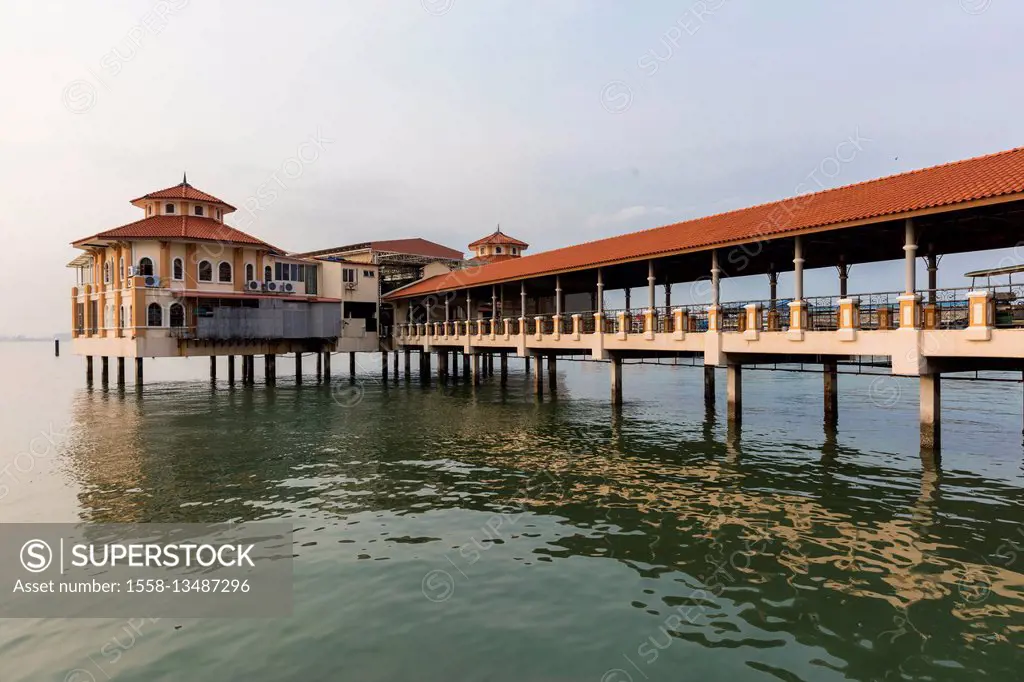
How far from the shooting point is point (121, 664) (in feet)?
24.3

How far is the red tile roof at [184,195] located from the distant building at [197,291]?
7cm

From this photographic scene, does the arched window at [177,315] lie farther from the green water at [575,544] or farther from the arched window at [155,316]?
the green water at [575,544]

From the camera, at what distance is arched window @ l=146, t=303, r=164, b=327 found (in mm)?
37000

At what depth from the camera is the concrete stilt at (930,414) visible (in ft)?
52.9

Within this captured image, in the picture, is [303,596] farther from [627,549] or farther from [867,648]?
[867,648]

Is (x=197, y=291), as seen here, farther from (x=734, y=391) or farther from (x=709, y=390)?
(x=734, y=391)

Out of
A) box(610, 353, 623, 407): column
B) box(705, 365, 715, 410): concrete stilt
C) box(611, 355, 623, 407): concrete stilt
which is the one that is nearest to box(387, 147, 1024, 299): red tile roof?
box(610, 353, 623, 407): column

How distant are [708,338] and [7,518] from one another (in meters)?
19.4

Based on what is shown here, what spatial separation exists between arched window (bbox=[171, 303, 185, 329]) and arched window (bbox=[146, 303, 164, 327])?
67cm

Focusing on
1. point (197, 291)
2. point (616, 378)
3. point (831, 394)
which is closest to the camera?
point (831, 394)

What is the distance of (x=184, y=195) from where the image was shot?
41.7 meters

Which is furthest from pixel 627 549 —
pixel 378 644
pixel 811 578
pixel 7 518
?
pixel 7 518

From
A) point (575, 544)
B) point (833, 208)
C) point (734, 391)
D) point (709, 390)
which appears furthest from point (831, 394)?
point (575, 544)

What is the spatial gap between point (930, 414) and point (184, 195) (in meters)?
42.9
